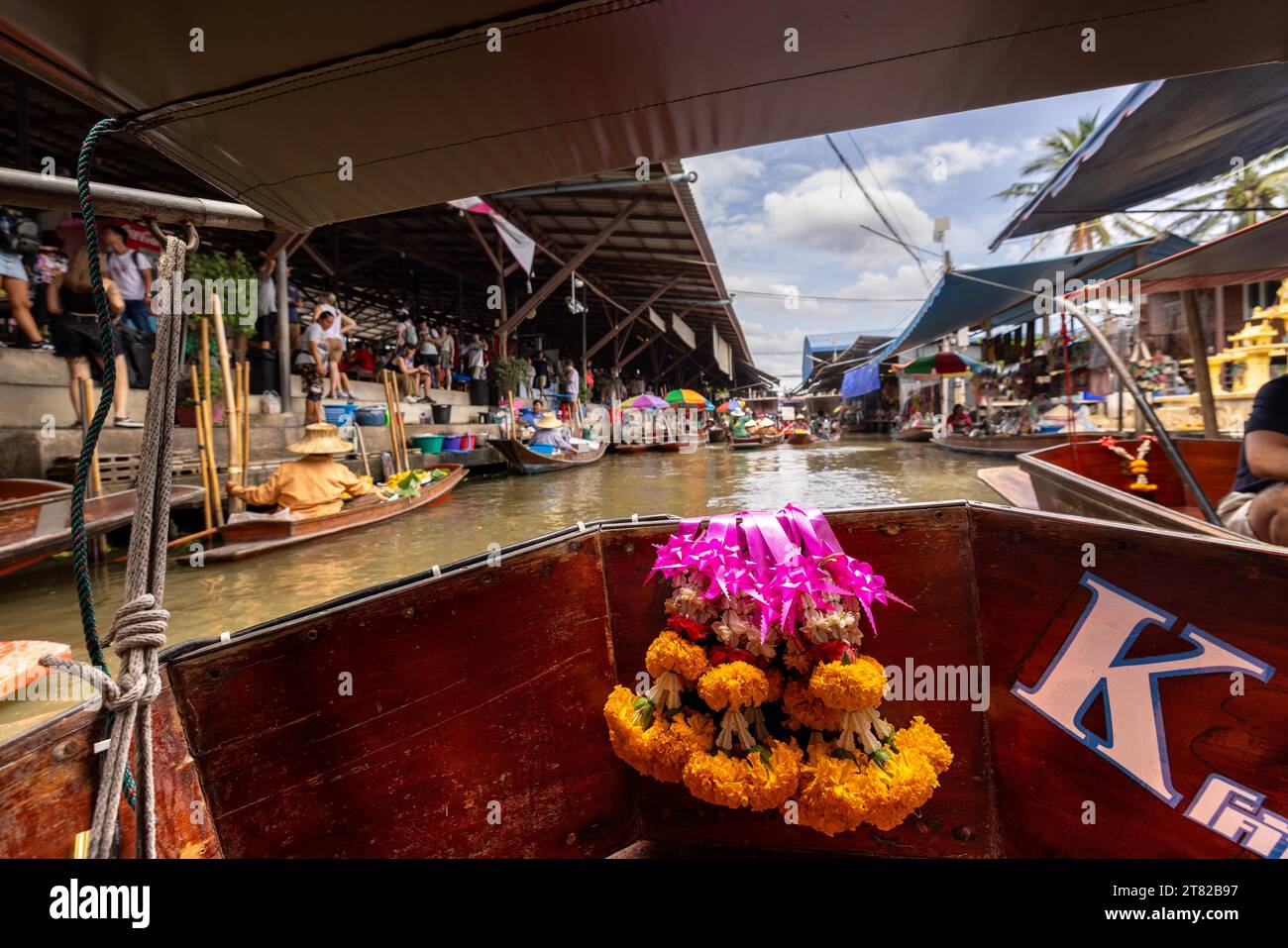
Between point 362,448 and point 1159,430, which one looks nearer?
point 1159,430

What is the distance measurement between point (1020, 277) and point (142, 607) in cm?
1242

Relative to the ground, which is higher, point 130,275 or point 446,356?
point 446,356

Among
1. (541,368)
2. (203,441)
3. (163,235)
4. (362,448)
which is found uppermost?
(541,368)

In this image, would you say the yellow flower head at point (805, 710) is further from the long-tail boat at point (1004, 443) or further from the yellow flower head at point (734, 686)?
the long-tail boat at point (1004, 443)

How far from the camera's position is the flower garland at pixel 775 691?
1.28 meters

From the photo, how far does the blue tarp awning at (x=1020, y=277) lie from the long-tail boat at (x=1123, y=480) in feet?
16.0

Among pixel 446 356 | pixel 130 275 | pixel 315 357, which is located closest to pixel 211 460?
pixel 130 275

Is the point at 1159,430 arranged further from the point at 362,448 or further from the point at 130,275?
the point at 130,275

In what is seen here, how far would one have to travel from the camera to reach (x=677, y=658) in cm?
139

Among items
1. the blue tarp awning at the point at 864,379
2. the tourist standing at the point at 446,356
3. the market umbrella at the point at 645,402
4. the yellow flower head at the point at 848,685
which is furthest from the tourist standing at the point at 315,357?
the blue tarp awning at the point at 864,379

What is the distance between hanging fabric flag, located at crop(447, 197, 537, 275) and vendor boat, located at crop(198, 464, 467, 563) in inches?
184
